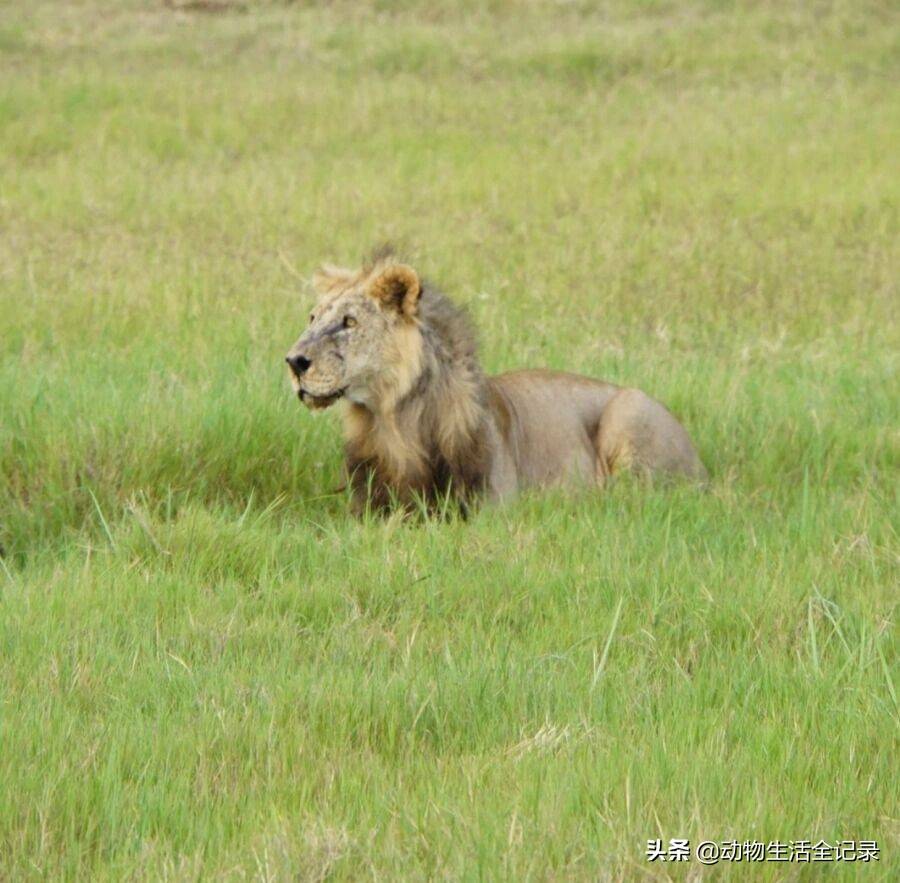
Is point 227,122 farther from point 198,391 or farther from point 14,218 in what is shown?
point 198,391

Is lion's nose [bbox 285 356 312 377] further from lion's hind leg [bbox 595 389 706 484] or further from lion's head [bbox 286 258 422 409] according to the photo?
lion's hind leg [bbox 595 389 706 484]

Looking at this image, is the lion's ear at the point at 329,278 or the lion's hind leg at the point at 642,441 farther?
the lion's hind leg at the point at 642,441

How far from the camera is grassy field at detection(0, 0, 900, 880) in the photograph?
3.68 meters

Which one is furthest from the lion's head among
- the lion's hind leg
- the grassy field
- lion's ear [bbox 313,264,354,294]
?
the lion's hind leg

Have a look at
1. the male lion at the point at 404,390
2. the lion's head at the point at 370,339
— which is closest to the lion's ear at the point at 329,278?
the male lion at the point at 404,390

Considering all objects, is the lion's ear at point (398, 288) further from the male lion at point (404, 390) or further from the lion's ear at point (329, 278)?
the lion's ear at point (329, 278)

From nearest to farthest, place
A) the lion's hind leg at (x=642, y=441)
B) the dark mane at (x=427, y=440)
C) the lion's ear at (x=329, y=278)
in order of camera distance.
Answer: the dark mane at (x=427, y=440)
the lion's ear at (x=329, y=278)
the lion's hind leg at (x=642, y=441)

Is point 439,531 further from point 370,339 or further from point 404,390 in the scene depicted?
point 370,339

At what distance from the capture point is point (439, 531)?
19.2 ft

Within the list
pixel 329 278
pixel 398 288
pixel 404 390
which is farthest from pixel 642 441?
pixel 329 278

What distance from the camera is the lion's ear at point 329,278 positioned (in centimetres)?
679

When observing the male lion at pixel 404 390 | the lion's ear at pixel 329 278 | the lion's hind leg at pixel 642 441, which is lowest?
the lion's hind leg at pixel 642 441

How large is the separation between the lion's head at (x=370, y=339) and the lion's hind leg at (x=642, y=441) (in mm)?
1073

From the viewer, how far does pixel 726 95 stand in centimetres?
1647
